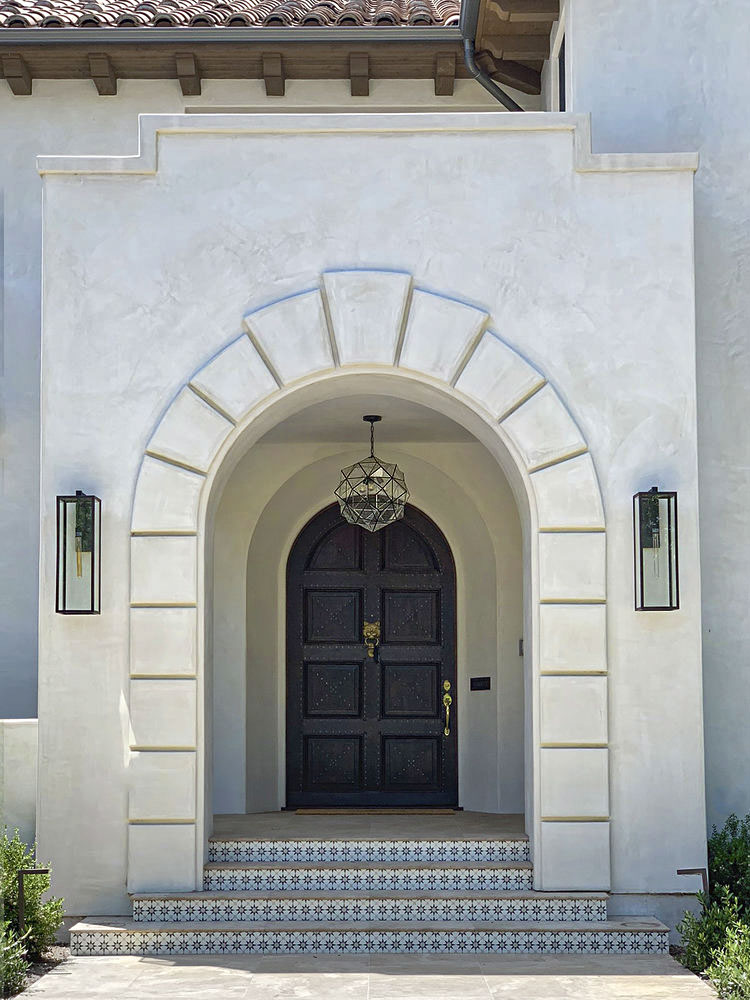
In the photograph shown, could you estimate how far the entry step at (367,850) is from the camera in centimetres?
822

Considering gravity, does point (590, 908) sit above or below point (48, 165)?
below

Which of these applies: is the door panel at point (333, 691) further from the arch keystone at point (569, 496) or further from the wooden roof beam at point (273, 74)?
the wooden roof beam at point (273, 74)

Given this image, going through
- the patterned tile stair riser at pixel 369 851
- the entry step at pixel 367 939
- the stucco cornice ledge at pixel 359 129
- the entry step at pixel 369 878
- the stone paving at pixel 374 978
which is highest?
the stucco cornice ledge at pixel 359 129

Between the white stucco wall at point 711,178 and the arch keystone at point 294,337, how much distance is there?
2.94m

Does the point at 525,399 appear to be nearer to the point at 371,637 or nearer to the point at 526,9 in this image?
the point at 371,637

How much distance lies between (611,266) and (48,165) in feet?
12.8

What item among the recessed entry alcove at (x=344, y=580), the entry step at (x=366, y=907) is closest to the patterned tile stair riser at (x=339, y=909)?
the entry step at (x=366, y=907)

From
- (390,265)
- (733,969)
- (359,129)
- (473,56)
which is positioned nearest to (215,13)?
(473,56)

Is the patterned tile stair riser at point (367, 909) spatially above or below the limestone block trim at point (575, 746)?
below

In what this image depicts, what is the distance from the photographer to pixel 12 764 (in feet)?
27.5

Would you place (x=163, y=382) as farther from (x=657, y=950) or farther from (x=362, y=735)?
(x=657, y=950)

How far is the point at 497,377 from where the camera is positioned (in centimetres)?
823

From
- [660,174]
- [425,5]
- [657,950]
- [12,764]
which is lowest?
[657,950]

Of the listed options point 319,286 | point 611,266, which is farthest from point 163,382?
point 611,266
